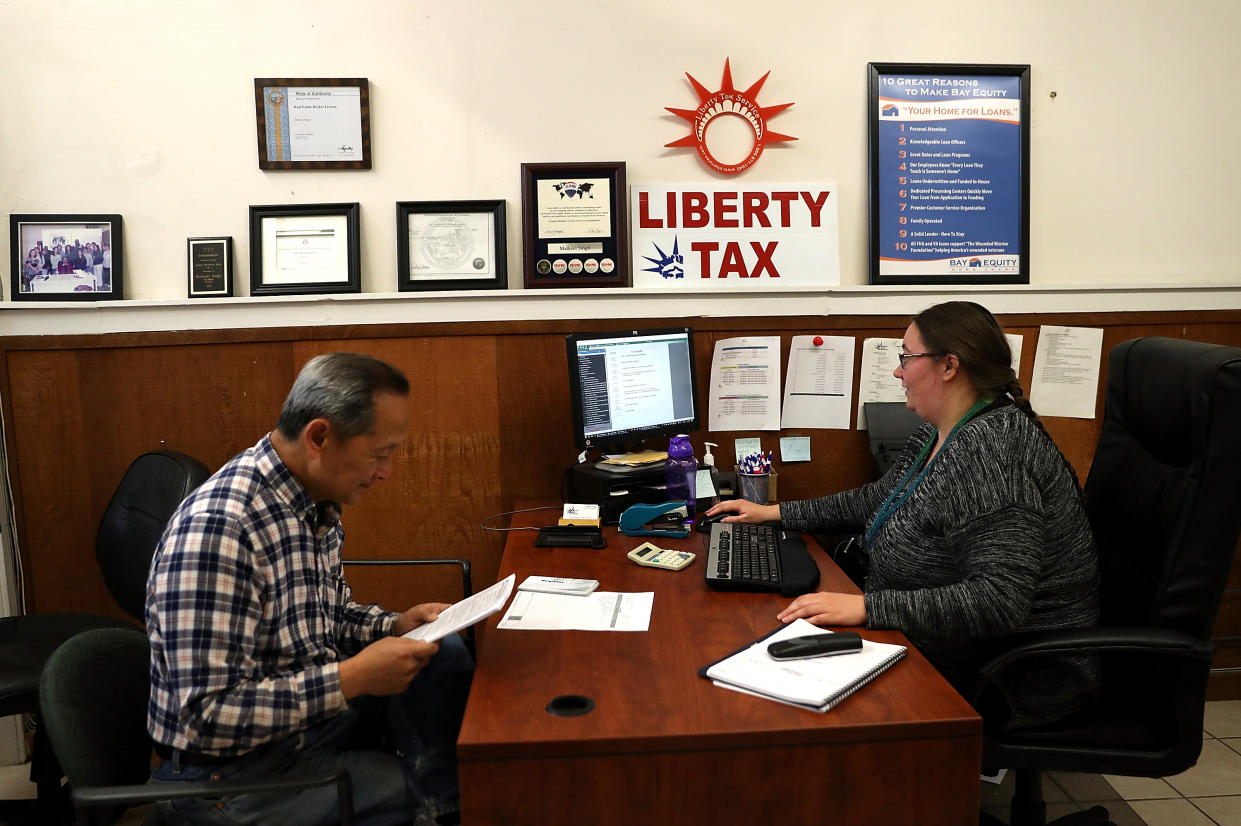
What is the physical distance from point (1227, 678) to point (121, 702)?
3.19 meters

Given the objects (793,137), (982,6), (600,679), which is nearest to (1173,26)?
(982,6)

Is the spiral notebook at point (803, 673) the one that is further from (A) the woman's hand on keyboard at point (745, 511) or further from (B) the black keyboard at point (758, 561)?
(A) the woman's hand on keyboard at point (745, 511)

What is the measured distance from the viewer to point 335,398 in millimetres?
1412

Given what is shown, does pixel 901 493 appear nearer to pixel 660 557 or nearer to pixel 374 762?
pixel 660 557

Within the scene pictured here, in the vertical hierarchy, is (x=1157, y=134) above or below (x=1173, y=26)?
below

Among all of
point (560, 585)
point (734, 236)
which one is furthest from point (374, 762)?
point (734, 236)

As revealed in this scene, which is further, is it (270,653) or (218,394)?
(218,394)

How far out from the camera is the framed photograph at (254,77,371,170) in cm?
256

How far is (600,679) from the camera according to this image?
140 centimetres

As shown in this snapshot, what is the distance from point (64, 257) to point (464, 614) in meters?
1.86

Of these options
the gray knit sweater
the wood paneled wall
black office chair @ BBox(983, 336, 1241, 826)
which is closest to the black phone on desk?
the wood paneled wall

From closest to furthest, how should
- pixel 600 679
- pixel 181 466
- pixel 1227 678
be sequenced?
1. pixel 600 679
2. pixel 181 466
3. pixel 1227 678

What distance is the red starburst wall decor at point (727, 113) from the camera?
8.68ft

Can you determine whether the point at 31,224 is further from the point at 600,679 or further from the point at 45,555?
the point at 600,679
